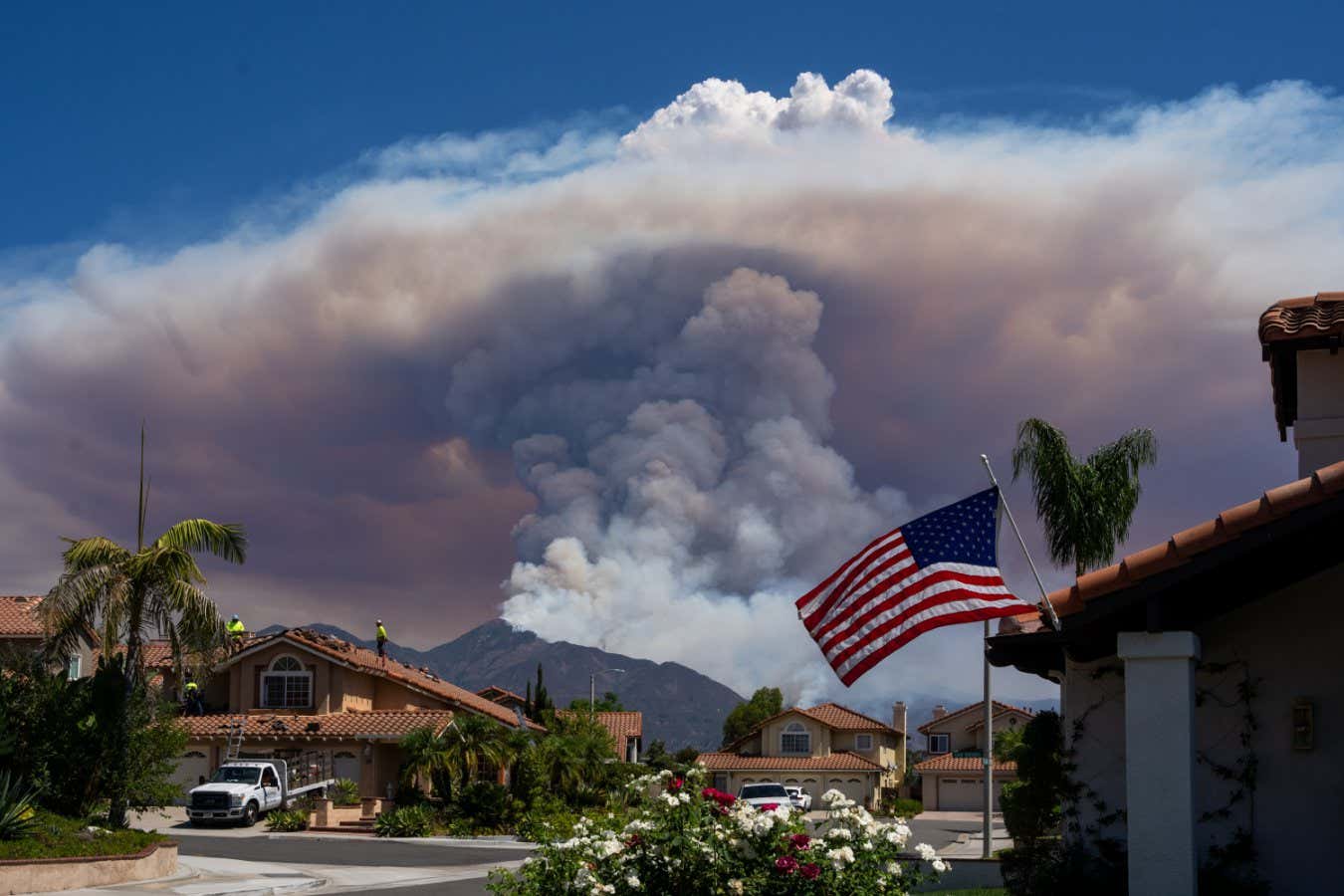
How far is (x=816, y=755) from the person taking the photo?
93188mm

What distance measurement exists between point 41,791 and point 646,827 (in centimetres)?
1856

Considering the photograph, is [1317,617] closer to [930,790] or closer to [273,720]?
[273,720]

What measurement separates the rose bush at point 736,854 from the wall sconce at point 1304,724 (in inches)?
145

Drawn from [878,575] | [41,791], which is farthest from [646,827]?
[41,791]

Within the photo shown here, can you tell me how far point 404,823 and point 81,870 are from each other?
1899 cm

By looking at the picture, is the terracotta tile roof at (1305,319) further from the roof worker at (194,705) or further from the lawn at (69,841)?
the roof worker at (194,705)

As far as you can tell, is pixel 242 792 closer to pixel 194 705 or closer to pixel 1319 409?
pixel 194 705

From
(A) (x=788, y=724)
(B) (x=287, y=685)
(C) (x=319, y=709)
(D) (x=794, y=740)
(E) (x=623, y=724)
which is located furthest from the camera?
(A) (x=788, y=724)

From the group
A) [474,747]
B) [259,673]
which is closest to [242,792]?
[474,747]

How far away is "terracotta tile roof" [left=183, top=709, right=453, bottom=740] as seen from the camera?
5288 cm

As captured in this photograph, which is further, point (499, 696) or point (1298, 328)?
point (499, 696)

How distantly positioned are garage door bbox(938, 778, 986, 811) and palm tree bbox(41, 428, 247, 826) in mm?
68858

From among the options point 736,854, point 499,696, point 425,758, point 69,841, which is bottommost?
point 69,841

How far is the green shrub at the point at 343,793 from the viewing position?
48938 millimetres
